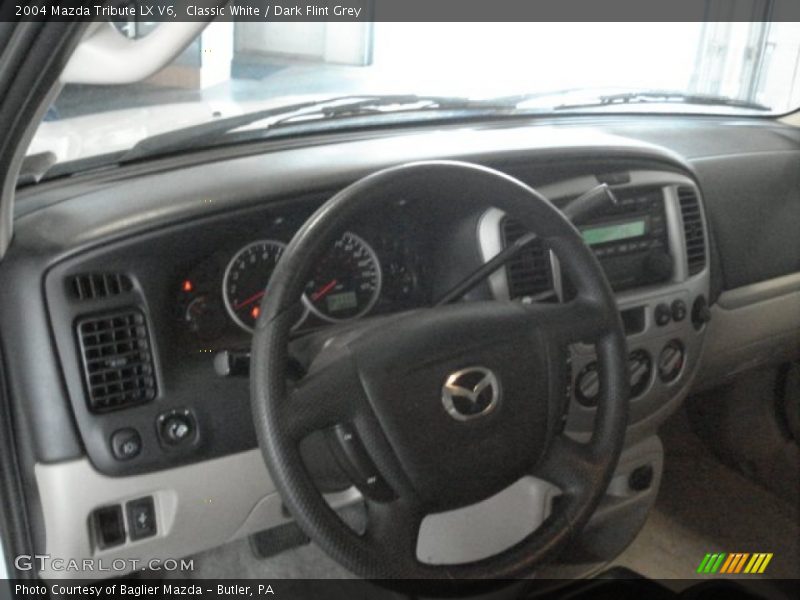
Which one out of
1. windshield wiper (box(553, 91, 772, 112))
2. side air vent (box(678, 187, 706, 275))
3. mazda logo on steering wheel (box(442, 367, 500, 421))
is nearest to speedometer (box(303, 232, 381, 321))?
mazda logo on steering wheel (box(442, 367, 500, 421))

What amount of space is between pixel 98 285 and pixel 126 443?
0.79 ft

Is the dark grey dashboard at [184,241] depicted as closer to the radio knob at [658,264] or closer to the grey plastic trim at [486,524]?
the radio knob at [658,264]

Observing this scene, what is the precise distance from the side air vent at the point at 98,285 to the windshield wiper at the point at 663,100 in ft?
4.00

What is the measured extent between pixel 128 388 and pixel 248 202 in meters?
0.33

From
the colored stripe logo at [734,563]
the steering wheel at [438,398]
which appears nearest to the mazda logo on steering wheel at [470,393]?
the steering wheel at [438,398]

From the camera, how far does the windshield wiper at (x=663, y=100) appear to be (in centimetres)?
233

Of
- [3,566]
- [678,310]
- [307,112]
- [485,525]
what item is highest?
[307,112]

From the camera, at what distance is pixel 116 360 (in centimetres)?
140

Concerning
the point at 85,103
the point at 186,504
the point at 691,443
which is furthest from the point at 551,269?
the point at 691,443

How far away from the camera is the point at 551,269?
1.71 metres

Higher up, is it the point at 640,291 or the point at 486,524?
the point at 640,291

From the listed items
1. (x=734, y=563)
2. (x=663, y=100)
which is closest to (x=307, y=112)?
Result: (x=663, y=100)

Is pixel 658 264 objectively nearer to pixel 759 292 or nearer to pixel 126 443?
pixel 759 292

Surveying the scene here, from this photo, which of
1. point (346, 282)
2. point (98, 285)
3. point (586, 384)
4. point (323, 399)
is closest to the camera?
point (323, 399)
